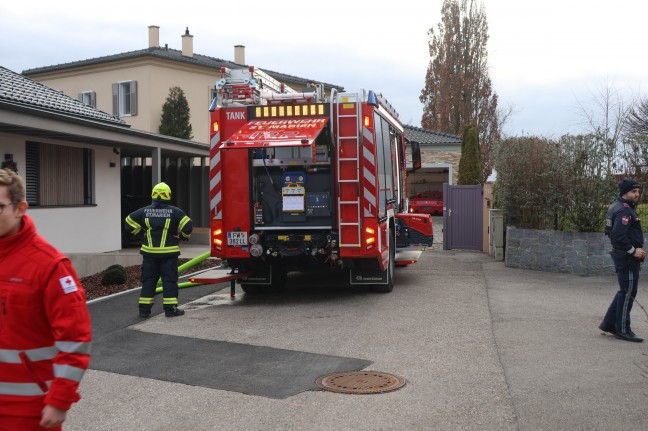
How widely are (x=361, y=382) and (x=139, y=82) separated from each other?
2744cm

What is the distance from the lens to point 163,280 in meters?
9.74

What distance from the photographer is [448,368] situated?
6914 millimetres

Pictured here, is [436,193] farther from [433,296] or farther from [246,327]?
[246,327]

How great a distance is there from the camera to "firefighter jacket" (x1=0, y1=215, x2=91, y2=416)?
3.07 metres

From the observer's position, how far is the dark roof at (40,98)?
15085mm

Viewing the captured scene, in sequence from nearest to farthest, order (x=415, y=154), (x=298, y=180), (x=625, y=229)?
(x=625, y=229), (x=298, y=180), (x=415, y=154)

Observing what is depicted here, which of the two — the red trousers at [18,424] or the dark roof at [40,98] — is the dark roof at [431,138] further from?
the red trousers at [18,424]

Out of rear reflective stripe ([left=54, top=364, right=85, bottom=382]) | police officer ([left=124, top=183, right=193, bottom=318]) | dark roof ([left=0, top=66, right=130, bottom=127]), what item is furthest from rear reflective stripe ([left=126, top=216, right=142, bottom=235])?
rear reflective stripe ([left=54, top=364, right=85, bottom=382])

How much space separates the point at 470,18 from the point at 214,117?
132ft

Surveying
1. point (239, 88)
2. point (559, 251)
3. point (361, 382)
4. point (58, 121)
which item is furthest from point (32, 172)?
point (361, 382)

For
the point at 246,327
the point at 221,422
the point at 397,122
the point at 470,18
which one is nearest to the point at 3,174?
the point at 221,422

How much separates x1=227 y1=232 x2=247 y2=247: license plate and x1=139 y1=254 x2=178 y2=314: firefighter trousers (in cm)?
116

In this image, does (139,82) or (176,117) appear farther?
(139,82)

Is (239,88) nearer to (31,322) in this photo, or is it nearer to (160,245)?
(160,245)
